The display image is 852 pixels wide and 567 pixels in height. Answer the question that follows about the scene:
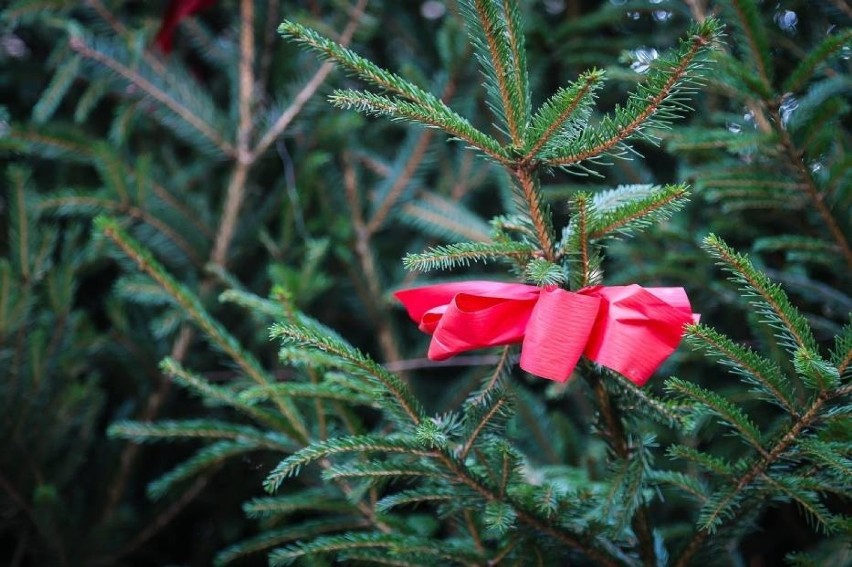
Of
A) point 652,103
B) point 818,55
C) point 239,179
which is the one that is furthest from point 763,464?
point 239,179

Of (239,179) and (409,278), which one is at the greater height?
(239,179)

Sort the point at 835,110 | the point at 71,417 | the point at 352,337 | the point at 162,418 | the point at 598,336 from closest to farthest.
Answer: the point at 598,336 → the point at 835,110 → the point at 71,417 → the point at 162,418 → the point at 352,337

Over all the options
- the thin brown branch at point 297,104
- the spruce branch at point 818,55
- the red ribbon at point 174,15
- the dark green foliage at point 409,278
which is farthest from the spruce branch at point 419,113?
the red ribbon at point 174,15

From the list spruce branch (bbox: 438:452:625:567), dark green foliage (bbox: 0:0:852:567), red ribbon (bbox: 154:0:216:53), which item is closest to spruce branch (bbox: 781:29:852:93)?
dark green foliage (bbox: 0:0:852:567)

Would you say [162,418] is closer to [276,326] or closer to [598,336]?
[276,326]

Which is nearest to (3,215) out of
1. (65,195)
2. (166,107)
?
(65,195)

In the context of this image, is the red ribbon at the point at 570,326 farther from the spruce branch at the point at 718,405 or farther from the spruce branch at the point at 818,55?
the spruce branch at the point at 818,55

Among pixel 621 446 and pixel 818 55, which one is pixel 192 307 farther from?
pixel 818 55
